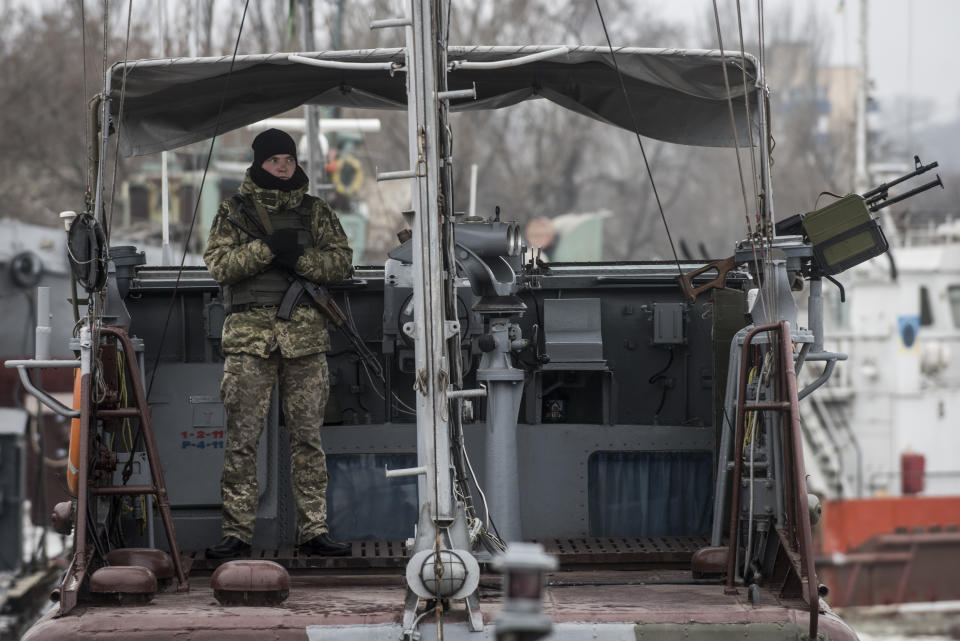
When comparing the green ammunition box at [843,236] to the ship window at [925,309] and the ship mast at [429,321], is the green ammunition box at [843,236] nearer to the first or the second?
the ship mast at [429,321]

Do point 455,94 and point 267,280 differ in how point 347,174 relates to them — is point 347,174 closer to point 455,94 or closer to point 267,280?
point 267,280

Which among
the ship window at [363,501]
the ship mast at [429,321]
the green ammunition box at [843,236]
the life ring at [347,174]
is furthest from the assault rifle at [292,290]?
the life ring at [347,174]

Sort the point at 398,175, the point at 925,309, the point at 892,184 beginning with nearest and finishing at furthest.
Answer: the point at 398,175 < the point at 892,184 < the point at 925,309

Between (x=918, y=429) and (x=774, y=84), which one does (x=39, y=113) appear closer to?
(x=918, y=429)

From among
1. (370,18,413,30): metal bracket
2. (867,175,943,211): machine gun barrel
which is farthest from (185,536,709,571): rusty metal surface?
(370,18,413,30): metal bracket

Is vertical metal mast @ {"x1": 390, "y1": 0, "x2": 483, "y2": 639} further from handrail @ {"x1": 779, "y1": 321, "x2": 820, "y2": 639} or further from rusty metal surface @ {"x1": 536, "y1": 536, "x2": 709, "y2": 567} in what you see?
rusty metal surface @ {"x1": 536, "y1": 536, "x2": 709, "y2": 567}

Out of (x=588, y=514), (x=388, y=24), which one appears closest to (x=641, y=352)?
(x=588, y=514)

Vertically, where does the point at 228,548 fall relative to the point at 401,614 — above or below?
above

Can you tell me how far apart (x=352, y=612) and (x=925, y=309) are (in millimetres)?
21922

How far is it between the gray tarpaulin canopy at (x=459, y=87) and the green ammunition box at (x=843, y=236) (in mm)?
587

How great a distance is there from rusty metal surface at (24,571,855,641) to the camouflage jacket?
1102 millimetres

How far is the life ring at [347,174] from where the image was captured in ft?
65.6

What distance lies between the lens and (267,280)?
615 centimetres

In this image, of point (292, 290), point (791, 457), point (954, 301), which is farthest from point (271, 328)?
point (954, 301)
